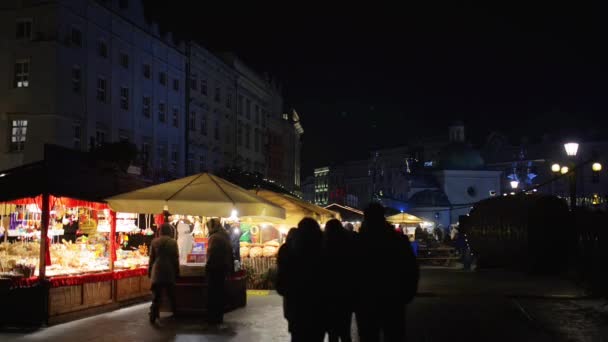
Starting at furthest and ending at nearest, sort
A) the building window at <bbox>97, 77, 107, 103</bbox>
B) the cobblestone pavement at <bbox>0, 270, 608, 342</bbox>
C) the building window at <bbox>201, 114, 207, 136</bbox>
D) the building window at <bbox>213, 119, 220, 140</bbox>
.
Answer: the building window at <bbox>213, 119, 220, 140</bbox> < the building window at <bbox>201, 114, 207, 136</bbox> < the building window at <bbox>97, 77, 107, 103</bbox> < the cobblestone pavement at <bbox>0, 270, 608, 342</bbox>

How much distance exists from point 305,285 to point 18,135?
89.5ft

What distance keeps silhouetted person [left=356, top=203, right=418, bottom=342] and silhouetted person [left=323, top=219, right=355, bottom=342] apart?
35 centimetres

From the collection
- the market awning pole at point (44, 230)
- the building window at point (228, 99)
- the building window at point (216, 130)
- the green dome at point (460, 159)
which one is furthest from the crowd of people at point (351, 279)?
the green dome at point (460, 159)

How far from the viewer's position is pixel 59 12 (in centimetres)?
3250

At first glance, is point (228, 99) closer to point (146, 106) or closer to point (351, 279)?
point (146, 106)

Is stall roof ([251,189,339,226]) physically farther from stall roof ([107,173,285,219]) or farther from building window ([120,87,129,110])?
building window ([120,87,129,110])

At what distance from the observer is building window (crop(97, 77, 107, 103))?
118 ft

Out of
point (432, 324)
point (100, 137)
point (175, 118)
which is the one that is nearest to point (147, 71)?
point (175, 118)

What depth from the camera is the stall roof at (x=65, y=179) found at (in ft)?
43.9

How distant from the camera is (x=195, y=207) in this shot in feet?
46.5

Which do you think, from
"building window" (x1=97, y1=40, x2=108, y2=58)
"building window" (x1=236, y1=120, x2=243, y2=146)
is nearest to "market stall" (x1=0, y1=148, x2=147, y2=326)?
"building window" (x1=97, y1=40, x2=108, y2=58)

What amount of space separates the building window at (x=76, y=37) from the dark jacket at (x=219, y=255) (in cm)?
2285

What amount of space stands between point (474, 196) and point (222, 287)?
80467 millimetres

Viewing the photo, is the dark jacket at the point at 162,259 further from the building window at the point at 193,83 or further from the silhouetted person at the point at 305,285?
the building window at the point at 193,83
